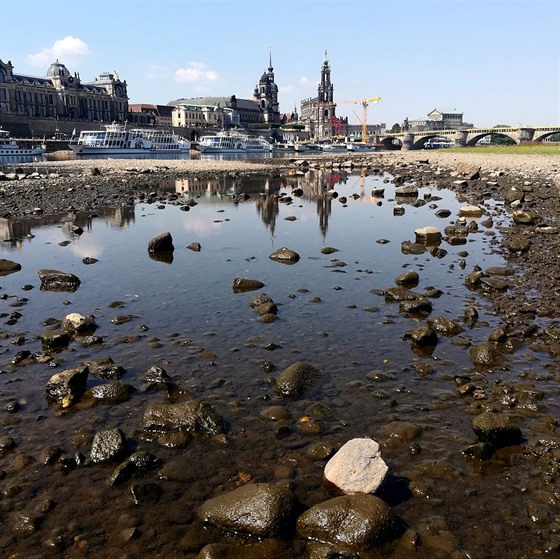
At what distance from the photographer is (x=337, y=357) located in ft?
33.7

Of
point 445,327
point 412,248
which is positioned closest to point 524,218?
point 412,248

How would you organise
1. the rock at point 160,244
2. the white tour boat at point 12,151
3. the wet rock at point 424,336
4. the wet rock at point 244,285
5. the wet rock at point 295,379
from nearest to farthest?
the wet rock at point 295,379 < the wet rock at point 424,336 < the wet rock at point 244,285 < the rock at point 160,244 < the white tour boat at point 12,151

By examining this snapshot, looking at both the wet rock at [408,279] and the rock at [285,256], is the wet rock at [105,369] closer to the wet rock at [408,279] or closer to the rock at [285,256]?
the wet rock at [408,279]

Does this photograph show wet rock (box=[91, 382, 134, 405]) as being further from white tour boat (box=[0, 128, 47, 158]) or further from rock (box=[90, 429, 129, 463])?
white tour boat (box=[0, 128, 47, 158])

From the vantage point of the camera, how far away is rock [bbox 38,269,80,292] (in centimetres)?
1480

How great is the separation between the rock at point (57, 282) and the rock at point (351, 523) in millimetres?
11520

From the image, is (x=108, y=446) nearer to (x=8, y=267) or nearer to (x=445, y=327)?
(x=445, y=327)

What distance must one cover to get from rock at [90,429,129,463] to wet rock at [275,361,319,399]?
9.60 ft

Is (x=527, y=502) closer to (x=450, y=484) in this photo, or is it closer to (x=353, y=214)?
(x=450, y=484)

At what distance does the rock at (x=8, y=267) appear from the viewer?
16.7 metres

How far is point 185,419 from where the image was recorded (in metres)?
7.83

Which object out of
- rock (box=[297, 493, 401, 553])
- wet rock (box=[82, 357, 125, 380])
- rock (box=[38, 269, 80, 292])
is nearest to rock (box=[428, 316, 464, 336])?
rock (box=[297, 493, 401, 553])

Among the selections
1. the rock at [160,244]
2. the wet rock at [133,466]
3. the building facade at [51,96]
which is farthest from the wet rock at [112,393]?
the building facade at [51,96]

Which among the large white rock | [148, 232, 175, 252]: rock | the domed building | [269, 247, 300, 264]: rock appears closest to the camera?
the large white rock
